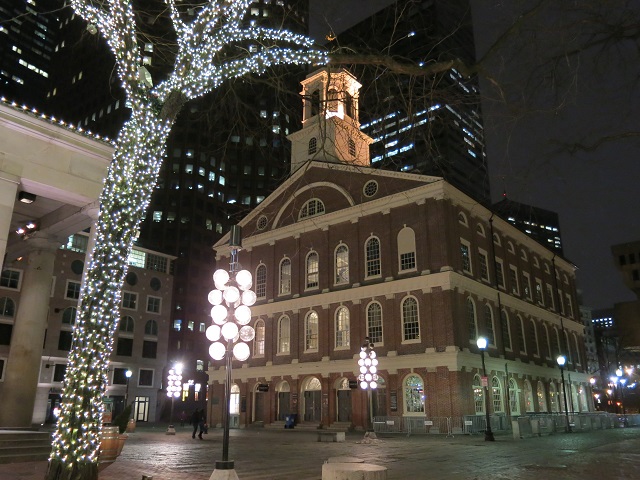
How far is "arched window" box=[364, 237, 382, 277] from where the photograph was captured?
37.3 meters

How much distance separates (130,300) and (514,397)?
39.6m

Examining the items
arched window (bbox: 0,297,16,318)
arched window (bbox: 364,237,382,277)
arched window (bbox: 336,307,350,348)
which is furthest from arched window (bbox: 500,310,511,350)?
arched window (bbox: 0,297,16,318)

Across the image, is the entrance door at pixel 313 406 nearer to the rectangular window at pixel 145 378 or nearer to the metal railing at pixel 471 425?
the metal railing at pixel 471 425

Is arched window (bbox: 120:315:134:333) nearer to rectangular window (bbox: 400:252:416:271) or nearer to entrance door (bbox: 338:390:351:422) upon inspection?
entrance door (bbox: 338:390:351:422)

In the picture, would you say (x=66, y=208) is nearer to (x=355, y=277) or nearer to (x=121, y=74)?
(x=121, y=74)

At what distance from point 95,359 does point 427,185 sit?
2862 centimetres

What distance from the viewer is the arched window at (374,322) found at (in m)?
36.1

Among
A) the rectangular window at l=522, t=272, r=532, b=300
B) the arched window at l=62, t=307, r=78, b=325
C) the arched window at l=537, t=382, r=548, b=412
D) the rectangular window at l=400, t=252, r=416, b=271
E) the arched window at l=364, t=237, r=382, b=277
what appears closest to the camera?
the rectangular window at l=400, t=252, r=416, b=271

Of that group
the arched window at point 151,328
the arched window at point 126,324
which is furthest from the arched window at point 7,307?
the arched window at point 151,328

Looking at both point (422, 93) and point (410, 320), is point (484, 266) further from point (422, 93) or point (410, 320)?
point (422, 93)

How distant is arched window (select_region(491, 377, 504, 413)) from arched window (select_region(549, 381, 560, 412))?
10983 millimetres

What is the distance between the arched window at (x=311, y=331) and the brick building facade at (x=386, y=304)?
78 millimetres

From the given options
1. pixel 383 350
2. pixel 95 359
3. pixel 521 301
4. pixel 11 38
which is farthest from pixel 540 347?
pixel 11 38

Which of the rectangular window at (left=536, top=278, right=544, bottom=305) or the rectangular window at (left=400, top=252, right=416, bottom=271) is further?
the rectangular window at (left=536, top=278, right=544, bottom=305)
